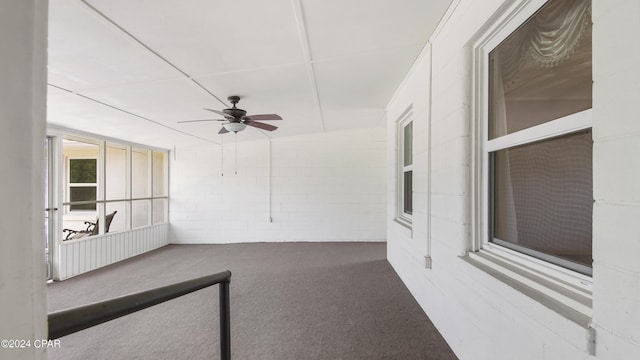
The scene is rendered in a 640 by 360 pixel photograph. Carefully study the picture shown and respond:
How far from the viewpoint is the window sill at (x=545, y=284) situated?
1053 mm

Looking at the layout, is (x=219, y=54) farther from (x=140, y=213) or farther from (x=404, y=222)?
(x=140, y=213)

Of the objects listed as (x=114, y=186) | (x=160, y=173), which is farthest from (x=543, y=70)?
(x=160, y=173)

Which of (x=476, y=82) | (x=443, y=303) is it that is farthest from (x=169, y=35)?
(x=443, y=303)

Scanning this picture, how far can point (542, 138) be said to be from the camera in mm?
1312

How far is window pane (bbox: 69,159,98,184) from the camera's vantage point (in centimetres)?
562

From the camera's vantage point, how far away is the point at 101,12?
1.56m

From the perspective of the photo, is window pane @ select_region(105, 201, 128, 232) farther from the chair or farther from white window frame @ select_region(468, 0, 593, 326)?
white window frame @ select_region(468, 0, 593, 326)

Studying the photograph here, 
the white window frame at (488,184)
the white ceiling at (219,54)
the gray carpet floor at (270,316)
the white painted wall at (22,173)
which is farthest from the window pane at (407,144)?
the white painted wall at (22,173)

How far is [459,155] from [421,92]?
1.07 meters

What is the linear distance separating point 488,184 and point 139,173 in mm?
6216

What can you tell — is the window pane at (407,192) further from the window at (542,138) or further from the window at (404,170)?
the window at (542,138)

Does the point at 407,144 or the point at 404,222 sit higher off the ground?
the point at 407,144

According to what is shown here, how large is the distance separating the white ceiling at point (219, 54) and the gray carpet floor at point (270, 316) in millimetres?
2268

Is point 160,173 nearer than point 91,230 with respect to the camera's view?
No
